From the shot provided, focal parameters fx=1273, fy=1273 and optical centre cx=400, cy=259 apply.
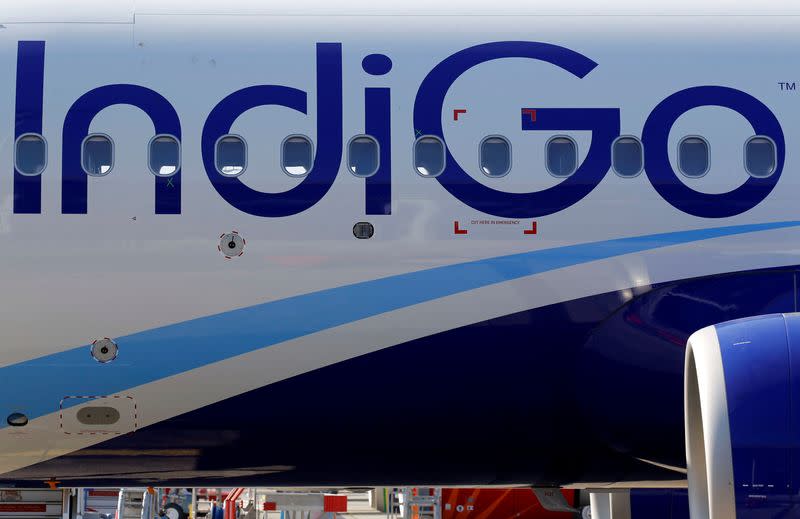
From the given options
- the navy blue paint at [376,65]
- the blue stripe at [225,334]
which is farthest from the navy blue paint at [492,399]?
the navy blue paint at [376,65]

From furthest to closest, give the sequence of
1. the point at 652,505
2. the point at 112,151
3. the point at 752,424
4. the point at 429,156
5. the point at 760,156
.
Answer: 1. the point at 652,505
2. the point at 760,156
3. the point at 429,156
4. the point at 112,151
5. the point at 752,424

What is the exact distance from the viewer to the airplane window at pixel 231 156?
26.0 feet

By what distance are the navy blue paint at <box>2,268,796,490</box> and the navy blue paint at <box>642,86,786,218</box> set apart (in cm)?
47

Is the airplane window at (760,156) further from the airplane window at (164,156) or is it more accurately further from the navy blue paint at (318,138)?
the airplane window at (164,156)

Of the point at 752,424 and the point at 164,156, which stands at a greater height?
the point at 164,156

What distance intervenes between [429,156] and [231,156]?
1243 millimetres

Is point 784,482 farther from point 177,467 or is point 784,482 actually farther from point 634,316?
point 177,467

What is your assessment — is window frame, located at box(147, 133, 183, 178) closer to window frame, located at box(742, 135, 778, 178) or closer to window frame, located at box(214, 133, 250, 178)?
window frame, located at box(214, 133, 250, 178)

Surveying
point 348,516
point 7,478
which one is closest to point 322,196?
point 7,478

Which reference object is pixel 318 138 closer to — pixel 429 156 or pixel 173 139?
pixel 429 156

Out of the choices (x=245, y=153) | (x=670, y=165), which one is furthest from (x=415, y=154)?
(x=670, y=165)

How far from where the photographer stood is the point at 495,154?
8055 millimetres

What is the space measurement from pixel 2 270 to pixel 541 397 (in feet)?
11.2

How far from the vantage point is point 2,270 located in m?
7.78
